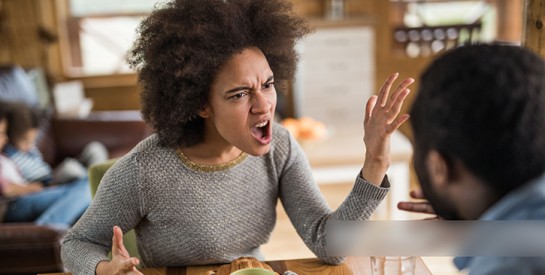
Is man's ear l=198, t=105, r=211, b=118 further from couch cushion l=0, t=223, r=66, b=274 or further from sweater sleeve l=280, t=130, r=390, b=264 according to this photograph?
couch cushion l=0, t=223, r=66, b=274

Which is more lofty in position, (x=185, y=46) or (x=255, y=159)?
(x=185, y=46)

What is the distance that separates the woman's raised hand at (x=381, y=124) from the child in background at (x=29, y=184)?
1.66m

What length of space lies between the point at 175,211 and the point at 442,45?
4.58 metres

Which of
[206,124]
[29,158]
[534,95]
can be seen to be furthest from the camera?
[29,158]

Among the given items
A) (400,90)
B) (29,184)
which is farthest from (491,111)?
(29,184)

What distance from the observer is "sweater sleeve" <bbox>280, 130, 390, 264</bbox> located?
1.50 metres

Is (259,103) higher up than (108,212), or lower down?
higher up

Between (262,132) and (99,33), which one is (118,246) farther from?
(99,33)

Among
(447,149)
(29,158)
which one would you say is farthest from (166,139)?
(29,158)

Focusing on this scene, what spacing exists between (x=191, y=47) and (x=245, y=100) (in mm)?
162

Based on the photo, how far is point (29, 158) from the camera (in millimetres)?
3615

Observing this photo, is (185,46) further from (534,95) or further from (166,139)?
(534,95)

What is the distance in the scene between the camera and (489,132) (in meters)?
0.83

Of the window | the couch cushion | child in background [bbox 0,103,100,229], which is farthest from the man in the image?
the window
